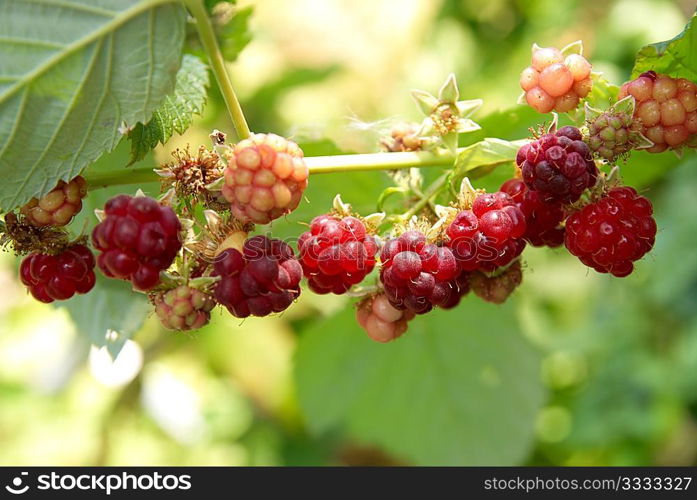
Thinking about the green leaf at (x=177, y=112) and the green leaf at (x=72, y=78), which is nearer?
the green leaf at (x=72, y=78)

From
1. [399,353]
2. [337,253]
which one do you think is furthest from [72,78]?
[399,353]

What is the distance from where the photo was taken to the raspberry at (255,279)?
0.78 m

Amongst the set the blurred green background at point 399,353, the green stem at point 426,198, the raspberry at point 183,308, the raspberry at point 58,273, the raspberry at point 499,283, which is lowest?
the raspberry at point 183,308

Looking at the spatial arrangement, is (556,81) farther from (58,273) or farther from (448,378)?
(448,378)

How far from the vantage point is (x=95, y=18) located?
790 millimetres

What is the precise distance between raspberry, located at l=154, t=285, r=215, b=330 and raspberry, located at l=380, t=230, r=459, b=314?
0.21m

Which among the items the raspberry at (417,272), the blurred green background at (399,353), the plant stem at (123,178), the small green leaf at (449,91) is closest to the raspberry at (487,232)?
the raspberry at (417,272)

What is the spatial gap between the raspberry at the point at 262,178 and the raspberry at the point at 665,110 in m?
0.40

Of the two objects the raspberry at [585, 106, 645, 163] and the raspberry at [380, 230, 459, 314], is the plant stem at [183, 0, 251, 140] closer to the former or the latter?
the raspberry at [380, 230, 459, 314]

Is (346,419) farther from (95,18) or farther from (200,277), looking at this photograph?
(95,18)

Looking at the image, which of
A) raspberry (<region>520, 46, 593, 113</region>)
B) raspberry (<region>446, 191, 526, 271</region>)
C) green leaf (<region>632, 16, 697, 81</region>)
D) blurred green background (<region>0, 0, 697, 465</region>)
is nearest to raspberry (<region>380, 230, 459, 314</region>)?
raspberry (<region>446, 191, 526, 271</region>)

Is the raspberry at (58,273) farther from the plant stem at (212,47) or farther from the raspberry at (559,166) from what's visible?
the raspberry at (559,166)

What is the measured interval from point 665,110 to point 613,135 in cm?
7

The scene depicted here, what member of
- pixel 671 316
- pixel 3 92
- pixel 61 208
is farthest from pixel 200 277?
pixel 671 316
